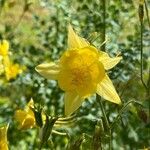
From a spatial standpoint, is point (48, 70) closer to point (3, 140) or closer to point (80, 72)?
point (80, 72)

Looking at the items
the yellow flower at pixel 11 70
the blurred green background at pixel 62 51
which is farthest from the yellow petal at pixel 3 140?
the yellow flower at pixel 11 70

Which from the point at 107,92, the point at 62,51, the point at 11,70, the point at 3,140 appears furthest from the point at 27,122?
the point at 11,70

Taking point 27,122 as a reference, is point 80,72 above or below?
above

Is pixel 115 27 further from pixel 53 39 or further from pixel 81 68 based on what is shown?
pixel 81 68

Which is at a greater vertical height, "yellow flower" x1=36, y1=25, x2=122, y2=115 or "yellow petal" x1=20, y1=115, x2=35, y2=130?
"yellow flower" x1=36, y1=25, x2=122, y2=115

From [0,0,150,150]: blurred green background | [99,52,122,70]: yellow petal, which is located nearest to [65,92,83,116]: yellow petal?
[99,52,122,70]: yellow petal

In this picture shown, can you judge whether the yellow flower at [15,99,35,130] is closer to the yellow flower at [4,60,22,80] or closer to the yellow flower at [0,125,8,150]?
the yellow flower at [0,125,8,150]

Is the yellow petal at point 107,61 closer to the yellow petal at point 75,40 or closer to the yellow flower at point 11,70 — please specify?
the yellow petal at point 75,40

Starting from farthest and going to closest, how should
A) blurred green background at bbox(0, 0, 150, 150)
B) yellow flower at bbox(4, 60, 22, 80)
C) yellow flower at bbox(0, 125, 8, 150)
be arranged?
yellow flower at bbox(4, 60, 22, 80)
blurred green background at bbox(0, 0, 150, 150)
yellow flower at bbox(0, 125, 8, 150)
